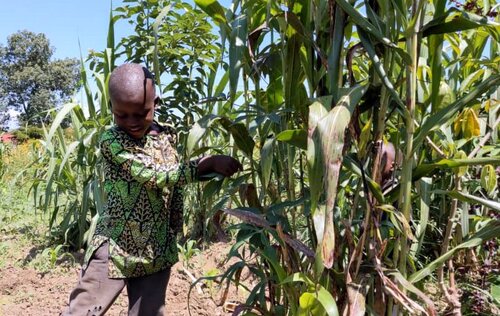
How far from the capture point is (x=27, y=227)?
4.04m

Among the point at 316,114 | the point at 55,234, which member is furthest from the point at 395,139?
the point at 55,234

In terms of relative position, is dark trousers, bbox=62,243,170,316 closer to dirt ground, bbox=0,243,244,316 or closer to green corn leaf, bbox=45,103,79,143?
dirt ground, bbox=0,243,244,316

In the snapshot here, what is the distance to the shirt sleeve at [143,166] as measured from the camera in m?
1.47

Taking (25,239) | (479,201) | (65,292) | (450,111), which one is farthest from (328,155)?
A: (25,239)

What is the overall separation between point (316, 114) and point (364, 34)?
28cm

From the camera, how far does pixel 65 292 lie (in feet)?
8.96

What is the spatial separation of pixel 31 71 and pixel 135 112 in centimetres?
3275

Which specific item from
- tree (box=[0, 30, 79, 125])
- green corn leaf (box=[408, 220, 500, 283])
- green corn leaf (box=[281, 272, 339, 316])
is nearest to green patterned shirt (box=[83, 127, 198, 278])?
green corn leaf (box=[281, 272, 339, 316])

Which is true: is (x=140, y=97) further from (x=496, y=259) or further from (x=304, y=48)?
(x=496, y=259)

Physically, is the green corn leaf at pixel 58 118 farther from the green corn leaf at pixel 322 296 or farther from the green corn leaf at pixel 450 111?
the green corn leaf at pixel 450 111

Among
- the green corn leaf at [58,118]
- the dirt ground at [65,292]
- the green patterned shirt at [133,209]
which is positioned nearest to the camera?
the green patterned shirt at [133,209]

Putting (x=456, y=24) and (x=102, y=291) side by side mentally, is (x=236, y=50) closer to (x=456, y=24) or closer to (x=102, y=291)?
(x=456, y=24)

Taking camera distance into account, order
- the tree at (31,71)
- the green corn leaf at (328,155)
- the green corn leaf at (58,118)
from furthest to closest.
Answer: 1. the tree at (31,71)
2. the green corn leaf at (58,118)
3. the green corn leaf at (328,155)

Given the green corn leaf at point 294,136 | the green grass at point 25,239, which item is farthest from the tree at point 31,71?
the green corn leaf at point 294,136
